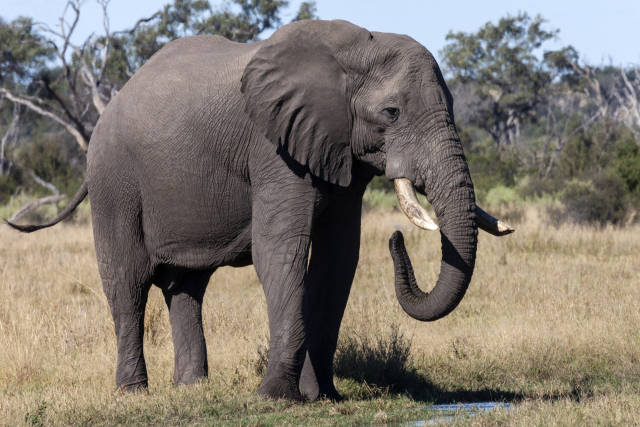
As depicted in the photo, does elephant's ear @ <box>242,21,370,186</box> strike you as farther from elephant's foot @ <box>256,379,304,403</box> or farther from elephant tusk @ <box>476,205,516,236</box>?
elephant's foot @ <box>256,379,304,403</box>

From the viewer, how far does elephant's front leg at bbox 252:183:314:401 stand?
4.79 meters

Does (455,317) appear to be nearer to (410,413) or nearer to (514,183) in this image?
(410,413)

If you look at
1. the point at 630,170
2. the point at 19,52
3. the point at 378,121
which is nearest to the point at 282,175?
the point at 378,121

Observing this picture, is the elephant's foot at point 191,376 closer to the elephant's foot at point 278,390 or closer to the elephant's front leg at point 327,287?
the elephant's front leg at point 327,287

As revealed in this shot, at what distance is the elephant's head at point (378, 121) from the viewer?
173 inches

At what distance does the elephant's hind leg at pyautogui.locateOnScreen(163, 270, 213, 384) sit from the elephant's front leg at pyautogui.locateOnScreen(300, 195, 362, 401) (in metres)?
0.95

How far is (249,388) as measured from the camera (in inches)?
219

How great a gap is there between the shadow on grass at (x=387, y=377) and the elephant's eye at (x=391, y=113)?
206cm

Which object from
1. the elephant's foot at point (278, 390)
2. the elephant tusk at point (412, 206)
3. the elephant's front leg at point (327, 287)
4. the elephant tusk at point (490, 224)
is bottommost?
the elephant's foot at point (278, 390)

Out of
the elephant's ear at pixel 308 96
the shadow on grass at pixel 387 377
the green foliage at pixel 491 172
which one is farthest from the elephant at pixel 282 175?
the green foliage at pixel 491 172

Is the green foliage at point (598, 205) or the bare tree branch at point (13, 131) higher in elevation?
the bare tree branch at point (13, 131)

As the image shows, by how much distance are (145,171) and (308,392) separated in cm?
188

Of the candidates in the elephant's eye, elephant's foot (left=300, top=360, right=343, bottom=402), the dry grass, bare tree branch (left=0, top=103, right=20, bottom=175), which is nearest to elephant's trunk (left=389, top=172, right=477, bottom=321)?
the elephant's eye

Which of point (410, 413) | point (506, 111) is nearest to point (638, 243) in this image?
point (410, 413)
